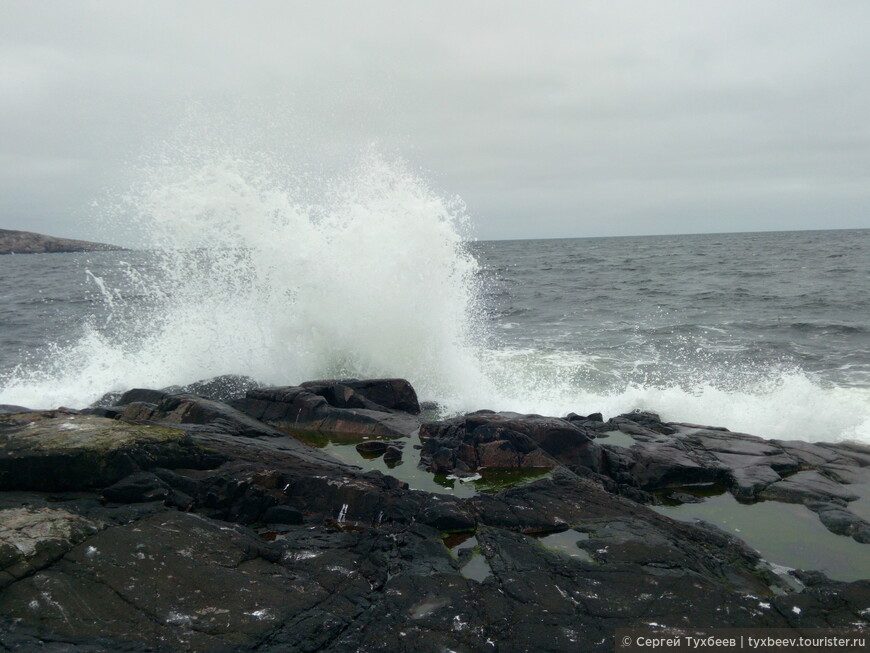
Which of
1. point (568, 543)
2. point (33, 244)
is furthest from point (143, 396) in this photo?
point (33, 244)

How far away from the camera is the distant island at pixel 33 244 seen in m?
92.5

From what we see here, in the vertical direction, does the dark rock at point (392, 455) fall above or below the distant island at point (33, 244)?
below

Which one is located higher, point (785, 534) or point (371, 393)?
point (371, 393)

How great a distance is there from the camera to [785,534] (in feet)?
19.2

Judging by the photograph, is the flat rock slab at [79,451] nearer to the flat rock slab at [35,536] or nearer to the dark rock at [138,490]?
the dark rock at [138,490]

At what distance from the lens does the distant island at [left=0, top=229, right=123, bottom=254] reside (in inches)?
3642

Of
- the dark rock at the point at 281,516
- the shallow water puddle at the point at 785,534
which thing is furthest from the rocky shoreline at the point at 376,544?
the shallow water puddle at the point at 785,534

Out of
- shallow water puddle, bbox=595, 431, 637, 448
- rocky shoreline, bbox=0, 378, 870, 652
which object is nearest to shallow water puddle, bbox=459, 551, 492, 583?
rocky shoreline, bbox=0, 378, 870, 652

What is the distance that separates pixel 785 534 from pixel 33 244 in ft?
368

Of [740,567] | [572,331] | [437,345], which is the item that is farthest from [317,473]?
[572,331]

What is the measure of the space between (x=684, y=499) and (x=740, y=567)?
1.83 meters

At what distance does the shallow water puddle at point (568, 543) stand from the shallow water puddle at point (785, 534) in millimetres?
1498

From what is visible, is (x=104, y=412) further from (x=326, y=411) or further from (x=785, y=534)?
(x=785, y=534)

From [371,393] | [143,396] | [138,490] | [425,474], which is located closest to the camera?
[138,490]
